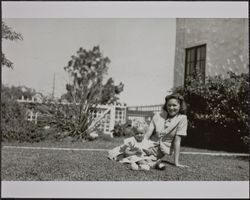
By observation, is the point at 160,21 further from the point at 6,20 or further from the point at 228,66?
the point at 6,20

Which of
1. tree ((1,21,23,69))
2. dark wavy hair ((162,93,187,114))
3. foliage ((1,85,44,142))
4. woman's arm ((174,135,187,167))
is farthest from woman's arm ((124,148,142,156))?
tree ((1,21,23,69))

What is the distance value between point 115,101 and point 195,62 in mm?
1075

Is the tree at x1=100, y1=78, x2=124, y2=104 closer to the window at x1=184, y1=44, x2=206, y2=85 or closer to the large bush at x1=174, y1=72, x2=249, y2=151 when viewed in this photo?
the large bush at x1=174, y1=72, x2=249, y2=151

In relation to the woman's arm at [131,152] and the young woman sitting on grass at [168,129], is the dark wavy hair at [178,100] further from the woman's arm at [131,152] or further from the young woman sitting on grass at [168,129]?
the woman's arm at [131,152]

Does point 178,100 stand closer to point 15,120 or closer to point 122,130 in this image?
point 122,130

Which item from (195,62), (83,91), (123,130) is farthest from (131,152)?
(195,62)

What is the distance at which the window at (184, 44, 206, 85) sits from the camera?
2907 mm

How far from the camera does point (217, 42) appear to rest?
252cm

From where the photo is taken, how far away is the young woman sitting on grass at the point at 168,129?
7.56ft

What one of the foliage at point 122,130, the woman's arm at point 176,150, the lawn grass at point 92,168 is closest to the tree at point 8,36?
the lawn grass at point 92,168

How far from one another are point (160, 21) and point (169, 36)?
0.20 meters

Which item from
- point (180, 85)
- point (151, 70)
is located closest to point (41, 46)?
Result: point (151, 70)

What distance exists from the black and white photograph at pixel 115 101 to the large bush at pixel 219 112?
0.01 meters

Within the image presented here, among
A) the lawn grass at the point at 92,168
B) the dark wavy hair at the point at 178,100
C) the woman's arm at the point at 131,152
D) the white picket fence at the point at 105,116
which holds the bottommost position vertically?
the lawn grass at the point at 92,168
